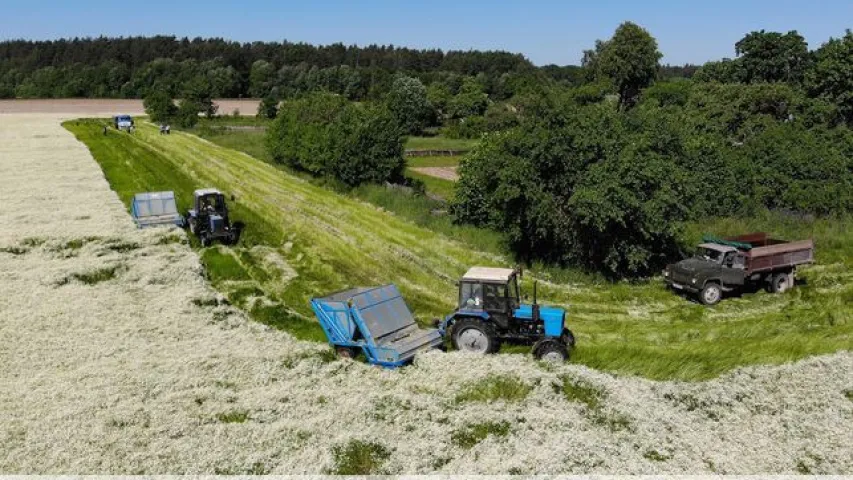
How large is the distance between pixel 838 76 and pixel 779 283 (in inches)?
2283

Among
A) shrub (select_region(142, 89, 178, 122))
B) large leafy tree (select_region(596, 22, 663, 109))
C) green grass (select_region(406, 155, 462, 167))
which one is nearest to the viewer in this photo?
green grass (select_region(406, 155, 462, 167))

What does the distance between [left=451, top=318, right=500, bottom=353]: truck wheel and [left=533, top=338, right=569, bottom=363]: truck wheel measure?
52.5 inches

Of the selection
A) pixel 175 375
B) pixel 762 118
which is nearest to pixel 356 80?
pixel 762 118

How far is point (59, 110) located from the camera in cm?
13175

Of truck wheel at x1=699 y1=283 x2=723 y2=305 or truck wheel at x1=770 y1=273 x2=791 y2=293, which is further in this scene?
truck wheel at x1=770 y1=273 x2=791 y2=293

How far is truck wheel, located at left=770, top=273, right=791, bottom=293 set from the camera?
3128 cm

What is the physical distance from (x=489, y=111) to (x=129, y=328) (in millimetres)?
100221

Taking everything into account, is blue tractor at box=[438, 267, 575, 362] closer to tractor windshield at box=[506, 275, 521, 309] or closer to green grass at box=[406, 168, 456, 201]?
tractor windshield at box=[506, 275, 521, 309]

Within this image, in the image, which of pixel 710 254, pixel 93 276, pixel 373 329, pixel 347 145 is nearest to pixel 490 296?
pixel 373 329

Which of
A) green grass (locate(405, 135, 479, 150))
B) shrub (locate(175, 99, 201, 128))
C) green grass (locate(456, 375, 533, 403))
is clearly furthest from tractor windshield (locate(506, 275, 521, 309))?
shrub (locate(175, 99, 201, 128))

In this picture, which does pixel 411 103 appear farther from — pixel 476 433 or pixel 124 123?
pixel 476 433

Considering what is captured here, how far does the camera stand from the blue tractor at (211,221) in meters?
35.1

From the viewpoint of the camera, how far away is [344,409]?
17.6 meters

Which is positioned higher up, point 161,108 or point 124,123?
point 161,108
